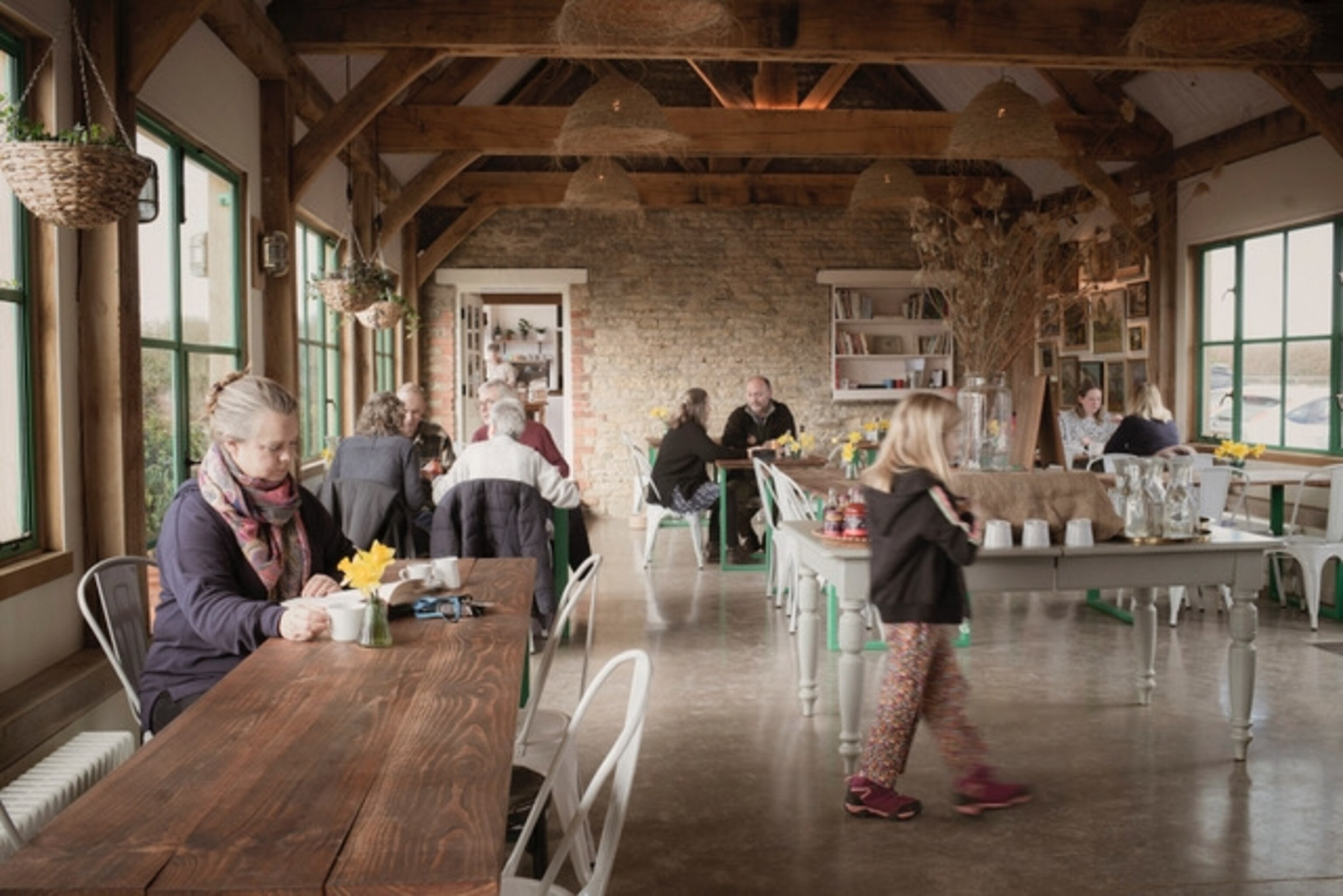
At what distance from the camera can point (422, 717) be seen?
217cm

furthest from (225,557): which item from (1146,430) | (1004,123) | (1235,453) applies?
(1146,430)

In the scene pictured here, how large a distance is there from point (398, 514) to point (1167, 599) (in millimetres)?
4739

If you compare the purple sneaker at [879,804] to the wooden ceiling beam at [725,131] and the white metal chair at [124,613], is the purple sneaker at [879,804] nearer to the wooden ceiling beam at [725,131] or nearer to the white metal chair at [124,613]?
the white metal chair at [124,613]

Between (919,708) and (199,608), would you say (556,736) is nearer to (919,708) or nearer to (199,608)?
(199,608)

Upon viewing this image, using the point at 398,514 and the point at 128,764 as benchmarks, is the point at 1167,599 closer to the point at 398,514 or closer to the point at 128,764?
the point at 398,514

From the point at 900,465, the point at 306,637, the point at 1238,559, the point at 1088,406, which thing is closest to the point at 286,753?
the point at 306,637

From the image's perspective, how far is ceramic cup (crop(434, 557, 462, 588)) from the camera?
10.9ft

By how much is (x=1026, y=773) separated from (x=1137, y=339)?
7.12m

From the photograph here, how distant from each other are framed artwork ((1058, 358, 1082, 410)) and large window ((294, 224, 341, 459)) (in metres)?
6.91

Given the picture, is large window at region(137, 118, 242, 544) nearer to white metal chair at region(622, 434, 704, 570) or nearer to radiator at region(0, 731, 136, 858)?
radiator at region(0, 731, 136, 858)

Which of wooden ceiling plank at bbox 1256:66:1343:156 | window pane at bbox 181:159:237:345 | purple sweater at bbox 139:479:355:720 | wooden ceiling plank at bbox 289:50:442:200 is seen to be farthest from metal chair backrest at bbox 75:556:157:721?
wooden ceiling plank at bbox 1256:66:1343:156

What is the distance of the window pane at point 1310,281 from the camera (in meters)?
8.03

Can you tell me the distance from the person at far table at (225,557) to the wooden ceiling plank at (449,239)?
9.40 m

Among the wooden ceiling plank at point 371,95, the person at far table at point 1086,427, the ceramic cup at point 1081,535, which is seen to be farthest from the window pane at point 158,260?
the person at far table at point 1086,427
